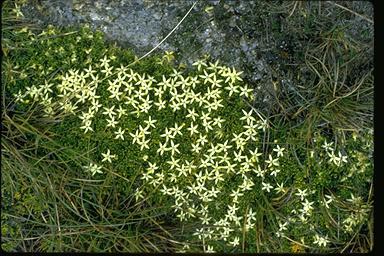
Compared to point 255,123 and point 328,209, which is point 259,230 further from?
point 255,123

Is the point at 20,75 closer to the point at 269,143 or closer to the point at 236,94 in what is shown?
the point at 236,94

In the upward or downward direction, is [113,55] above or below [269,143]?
above

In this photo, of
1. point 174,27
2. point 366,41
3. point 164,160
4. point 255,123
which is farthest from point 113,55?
point 366,41

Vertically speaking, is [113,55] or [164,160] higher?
[113,55]

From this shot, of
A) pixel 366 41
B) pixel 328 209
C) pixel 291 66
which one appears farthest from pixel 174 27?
pixel 328 209

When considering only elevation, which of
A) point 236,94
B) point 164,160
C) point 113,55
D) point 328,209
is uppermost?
point 113,55

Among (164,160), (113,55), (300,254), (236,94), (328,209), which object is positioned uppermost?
(113,55)

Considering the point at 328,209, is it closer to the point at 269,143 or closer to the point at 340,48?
the point at 269,143
